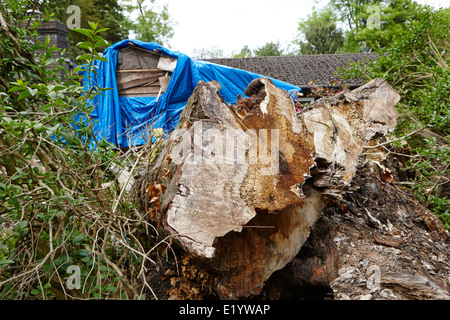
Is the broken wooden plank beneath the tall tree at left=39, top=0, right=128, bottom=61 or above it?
beneath

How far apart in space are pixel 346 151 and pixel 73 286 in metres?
1.76

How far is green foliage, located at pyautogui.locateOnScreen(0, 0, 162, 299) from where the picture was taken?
1500 mm

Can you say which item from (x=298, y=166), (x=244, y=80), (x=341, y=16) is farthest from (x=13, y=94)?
(x=341, y=16)

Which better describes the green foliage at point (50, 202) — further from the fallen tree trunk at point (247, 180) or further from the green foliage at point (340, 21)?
the green foliage at point (340, 21)

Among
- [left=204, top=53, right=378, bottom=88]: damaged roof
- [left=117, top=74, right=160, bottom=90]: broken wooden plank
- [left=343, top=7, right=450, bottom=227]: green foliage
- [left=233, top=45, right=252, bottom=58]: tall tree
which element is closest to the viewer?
[left=343, top=7, right=450, bottom=227]: green foliage

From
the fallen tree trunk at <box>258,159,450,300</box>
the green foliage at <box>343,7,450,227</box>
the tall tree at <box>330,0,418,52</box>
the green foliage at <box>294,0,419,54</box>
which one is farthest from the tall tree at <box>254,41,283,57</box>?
the fallen tree trunk at <box>258,159,450,300</box>

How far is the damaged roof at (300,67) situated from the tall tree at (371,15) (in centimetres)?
490

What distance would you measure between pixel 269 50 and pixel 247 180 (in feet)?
97.8

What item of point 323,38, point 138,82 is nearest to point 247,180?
point 138,82

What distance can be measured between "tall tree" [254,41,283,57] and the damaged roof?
16.7 metres

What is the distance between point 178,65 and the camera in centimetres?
552

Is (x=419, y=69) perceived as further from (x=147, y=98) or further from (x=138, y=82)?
(x=138, y=82)

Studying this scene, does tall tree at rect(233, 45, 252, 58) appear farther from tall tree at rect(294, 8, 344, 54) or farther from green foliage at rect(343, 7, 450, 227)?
green foliage at rect(343, 7, 450, 227)
